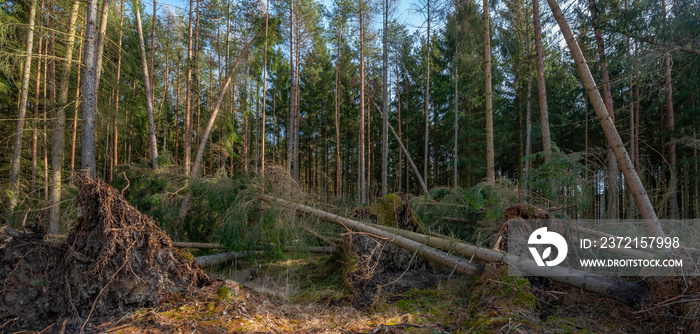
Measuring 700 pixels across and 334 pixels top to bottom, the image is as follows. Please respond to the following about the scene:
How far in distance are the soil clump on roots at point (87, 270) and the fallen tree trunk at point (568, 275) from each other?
12.1 ft

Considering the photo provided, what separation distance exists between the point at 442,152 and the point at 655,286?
2088cm

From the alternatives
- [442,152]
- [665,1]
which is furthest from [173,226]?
[442,152]

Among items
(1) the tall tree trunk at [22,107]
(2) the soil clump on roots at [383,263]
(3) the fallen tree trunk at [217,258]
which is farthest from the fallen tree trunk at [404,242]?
(1) the tall tree trunk at [22,107]

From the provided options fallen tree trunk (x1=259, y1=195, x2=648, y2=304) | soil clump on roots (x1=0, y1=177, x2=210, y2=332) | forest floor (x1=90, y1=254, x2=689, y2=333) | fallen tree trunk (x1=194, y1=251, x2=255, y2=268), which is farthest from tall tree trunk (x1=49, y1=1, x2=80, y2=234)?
fallen tree trunk (x1=259, y1=195, x2=648, y2=304)

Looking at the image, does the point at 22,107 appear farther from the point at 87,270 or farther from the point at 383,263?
the point at 383,263

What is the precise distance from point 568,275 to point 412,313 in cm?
192

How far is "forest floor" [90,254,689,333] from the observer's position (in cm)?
280

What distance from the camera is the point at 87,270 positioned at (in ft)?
9.85

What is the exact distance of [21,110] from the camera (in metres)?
7.12

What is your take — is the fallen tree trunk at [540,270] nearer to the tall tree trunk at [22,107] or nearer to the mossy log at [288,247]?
the mossy log at [288,247]

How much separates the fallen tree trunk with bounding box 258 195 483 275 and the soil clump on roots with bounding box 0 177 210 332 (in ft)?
8.06

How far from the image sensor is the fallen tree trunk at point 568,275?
10.3 feet

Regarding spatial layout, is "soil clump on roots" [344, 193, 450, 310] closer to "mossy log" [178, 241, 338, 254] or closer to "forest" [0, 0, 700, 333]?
"forest" [0, 0, 700, 333]

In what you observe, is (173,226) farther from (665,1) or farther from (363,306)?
(665,1)
